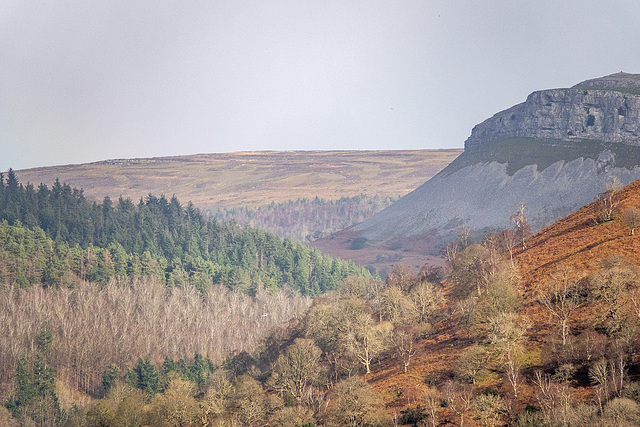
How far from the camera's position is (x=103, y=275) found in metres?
185

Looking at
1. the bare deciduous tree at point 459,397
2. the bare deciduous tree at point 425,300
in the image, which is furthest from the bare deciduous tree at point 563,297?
the bare deciduous tree at point 425,300

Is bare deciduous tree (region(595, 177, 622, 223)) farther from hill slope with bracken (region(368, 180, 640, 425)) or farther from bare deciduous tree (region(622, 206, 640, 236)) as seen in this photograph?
bare deciduous tree (region(622, 206, 640, 236))

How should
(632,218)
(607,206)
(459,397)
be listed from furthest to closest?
(607,206) < (632,218) < (459,397)

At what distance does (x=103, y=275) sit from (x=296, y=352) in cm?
11516

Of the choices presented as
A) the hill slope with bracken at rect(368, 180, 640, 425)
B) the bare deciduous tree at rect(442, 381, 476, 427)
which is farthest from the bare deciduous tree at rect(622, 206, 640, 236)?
the bare deciduous tree at rect(442, 381, 476, 427)

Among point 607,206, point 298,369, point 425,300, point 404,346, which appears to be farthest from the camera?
point 425,300

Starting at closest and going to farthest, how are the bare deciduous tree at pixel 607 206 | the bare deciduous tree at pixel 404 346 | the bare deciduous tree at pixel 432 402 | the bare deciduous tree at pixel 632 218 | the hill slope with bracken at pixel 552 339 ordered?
the hill slope with bracken at pixel 552 339 < the bare deciduous tree at pixel 432 402 < the bare deciduous tree at pixel 404 346 < the bare deciduous tree at pixel 632 218 < the bare deciduous tree at pixel 607 206

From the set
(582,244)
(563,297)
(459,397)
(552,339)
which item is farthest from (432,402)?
(582,244)

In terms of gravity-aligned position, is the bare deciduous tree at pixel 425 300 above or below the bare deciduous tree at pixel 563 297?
below

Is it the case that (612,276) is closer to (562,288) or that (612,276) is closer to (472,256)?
(562,288)

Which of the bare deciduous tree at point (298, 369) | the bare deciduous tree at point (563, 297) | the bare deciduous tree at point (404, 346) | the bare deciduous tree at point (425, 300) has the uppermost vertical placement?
the bare deciduous tree at point (563, 297)

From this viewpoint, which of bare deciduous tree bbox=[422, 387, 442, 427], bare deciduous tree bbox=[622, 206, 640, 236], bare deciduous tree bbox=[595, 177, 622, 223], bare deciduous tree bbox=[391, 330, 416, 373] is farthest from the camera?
bare deciduous tree bbox=[595, 177, 622, 223]

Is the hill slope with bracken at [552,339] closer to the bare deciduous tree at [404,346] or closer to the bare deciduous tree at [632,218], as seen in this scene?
the bare deciduous tree at [404,346]

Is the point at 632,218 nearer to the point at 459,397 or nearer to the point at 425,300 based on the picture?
the point at 425,300
